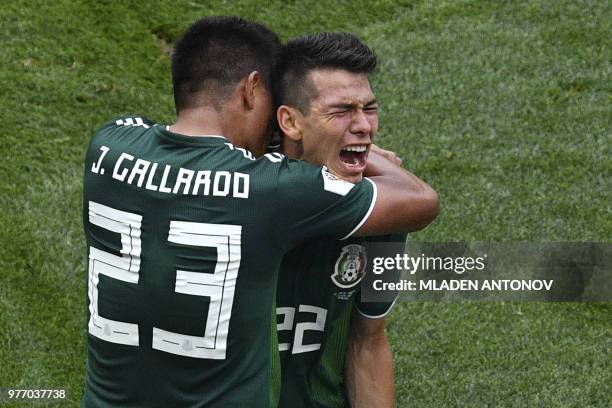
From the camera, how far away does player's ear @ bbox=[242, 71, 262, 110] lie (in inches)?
161

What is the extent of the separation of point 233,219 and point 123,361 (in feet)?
2.03

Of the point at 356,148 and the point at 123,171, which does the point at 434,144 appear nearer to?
the point at 356,148

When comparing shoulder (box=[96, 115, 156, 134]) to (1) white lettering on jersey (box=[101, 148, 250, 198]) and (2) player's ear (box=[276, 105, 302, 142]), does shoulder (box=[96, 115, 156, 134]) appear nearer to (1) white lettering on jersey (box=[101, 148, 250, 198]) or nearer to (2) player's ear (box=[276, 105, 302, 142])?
(1) white lettering on jersey (box=[101, 148, 250, 198])

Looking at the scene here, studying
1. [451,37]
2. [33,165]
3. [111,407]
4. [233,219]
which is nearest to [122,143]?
[233,219]

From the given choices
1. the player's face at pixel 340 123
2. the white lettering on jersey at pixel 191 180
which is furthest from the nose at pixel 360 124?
the white lettering on jersey at pixel 191 180

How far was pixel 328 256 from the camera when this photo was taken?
160 inches

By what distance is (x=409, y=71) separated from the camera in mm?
9602

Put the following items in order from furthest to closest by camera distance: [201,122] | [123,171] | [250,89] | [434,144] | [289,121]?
[434,144], [289,121], [250,89], [201,122], [123,171]

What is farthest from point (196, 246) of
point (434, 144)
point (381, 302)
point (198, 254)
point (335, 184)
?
point (434, 144)

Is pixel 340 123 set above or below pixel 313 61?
below

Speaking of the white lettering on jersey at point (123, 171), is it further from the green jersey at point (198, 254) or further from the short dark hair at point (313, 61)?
the short dark hair at point (313, 61)

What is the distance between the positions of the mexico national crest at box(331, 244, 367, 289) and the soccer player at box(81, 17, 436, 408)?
0.77ft

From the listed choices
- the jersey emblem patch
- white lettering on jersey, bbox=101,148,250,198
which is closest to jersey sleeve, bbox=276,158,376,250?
the jersey emblem patch

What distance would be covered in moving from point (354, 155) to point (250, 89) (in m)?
0.42
